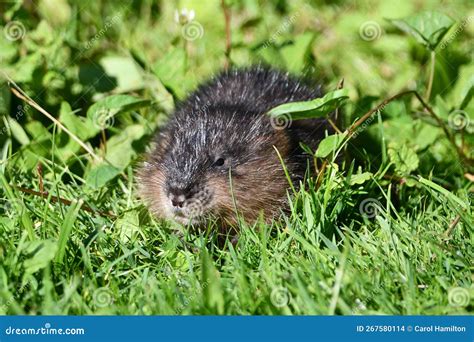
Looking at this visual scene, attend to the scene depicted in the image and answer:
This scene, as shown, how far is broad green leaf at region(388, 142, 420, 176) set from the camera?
174 inches

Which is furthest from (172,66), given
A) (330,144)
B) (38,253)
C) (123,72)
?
(38,253)

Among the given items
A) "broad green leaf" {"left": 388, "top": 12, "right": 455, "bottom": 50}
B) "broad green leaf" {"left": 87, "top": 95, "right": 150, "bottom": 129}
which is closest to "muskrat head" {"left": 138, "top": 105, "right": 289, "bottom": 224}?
"broad green leaf" {"left": 87, "top": 95, "right": 150, "bottom": 129}

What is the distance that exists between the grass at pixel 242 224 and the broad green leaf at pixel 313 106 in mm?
339

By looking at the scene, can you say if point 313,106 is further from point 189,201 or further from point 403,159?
point 403,159

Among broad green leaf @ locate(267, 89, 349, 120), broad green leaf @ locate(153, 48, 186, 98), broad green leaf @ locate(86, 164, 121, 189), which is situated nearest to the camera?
broad green leaf @ locate(267, 89, 349, 120)

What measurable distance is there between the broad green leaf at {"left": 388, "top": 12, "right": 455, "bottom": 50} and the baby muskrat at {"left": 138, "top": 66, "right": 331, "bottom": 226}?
32.8 inches

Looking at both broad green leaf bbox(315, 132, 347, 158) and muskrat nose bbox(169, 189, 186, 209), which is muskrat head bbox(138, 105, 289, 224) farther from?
broad green leaf bbox(315, 132, 347, 158)

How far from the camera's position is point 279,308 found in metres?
3.12

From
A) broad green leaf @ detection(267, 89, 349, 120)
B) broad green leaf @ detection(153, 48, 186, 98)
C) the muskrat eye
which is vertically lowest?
the muskrat eye

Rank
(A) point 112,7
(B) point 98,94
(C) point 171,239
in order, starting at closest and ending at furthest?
(C) point 171,239, (B) point 98,94, (A) point 112,7

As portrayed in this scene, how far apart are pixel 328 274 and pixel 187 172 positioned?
103 centimetres

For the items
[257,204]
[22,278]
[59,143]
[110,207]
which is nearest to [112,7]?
[59,143]

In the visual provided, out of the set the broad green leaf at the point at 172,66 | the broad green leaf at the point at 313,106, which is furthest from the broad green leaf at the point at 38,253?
the broad green leaf at the point at 172,66

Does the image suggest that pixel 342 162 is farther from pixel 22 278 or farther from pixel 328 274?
pixel 22 278
